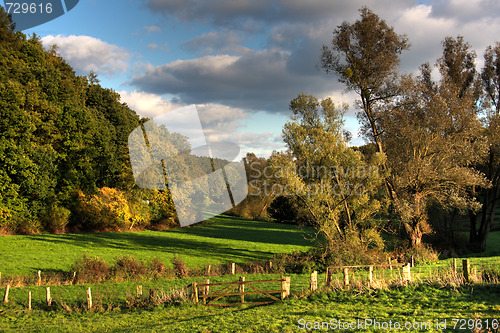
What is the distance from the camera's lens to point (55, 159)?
4050 cm

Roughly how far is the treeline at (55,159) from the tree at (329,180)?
83.1 feet

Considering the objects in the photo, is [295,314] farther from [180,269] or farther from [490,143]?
[490,143]

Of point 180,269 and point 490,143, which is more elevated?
point 490,143

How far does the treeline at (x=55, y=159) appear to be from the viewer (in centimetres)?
3603

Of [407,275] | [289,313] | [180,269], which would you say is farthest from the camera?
[180,269]

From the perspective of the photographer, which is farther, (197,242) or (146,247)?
(197,242)

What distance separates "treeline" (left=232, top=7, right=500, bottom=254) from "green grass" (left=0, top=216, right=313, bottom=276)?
370 centimetres

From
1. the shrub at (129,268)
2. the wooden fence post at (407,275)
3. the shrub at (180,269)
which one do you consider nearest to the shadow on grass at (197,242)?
the shrub at (180,269)

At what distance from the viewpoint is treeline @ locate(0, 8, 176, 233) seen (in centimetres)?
3603

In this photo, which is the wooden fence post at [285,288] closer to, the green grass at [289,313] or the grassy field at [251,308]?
the grassy field at [251,308]

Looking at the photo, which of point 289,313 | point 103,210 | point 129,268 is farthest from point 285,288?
point 103,210

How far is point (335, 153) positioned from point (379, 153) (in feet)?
9.53

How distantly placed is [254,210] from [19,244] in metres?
40.2

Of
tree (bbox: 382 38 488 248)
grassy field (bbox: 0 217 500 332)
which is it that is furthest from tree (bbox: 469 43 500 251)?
grassy field (bbox: 0 217 500 332)
